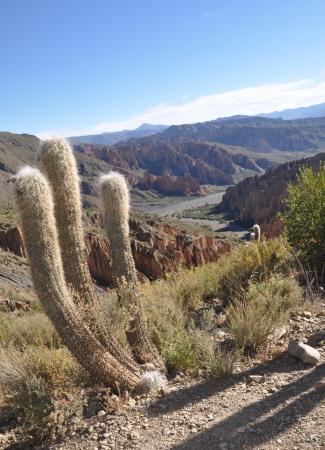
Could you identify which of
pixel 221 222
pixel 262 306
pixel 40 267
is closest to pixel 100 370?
pixel 40 267

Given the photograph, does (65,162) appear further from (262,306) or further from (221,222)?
(221,222)

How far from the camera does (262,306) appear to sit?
536 cm

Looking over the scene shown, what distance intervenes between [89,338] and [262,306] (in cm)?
228

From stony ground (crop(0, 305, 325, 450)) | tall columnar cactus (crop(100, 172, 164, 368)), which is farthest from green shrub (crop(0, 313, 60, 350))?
stony ground (crop(0, 305, 325, 450))

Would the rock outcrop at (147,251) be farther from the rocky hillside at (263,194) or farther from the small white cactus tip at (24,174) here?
the rocky hillside at (263,194)

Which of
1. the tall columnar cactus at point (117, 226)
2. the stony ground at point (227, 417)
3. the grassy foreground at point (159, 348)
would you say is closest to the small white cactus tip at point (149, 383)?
the stony ground at point (227, 417)

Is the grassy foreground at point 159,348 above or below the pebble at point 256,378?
above

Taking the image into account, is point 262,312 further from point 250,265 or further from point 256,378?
point 250,265

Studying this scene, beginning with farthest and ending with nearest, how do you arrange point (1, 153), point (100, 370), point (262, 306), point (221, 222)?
1. point (1, 153)
2. point (221, 222)
3. point (262, 306)
4. point (100, 370)

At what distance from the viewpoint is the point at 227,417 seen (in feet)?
12.4

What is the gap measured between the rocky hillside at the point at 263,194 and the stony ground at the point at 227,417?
72.8 m

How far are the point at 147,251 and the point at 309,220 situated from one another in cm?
2920

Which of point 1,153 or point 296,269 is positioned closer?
point 296,269

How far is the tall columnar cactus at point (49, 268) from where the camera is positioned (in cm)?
404
